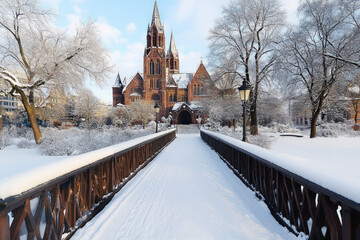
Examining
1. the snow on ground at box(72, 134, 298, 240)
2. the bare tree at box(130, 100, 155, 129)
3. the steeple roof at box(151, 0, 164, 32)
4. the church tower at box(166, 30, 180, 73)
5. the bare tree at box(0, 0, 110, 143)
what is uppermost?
the steeple roof at box(151, 0, 164, 32)

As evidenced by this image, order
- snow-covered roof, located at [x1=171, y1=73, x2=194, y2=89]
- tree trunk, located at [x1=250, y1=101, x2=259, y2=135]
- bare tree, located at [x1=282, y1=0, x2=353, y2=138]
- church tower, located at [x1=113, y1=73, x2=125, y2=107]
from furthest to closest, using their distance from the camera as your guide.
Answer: church tower, located at [x1=113, y1=73, x2=125, y2=107], snow-covered roof, located at [x1=171, y1=73, x2=194, y2=89], tree trunk, located at [x1=250, y1=101, x2=259, y2=135], bare tree, located at [x1=282, y1=0, x2=353, y2=138]

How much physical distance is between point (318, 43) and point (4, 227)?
2235 cm

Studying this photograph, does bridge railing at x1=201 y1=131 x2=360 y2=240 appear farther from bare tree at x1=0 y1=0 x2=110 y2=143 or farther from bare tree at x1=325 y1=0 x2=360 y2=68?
bare tree at x1=0 y1=0 x2=110 y2=143

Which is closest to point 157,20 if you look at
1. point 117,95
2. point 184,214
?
point 117,95

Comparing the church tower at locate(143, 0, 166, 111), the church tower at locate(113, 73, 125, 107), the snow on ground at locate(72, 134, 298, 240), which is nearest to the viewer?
the snow on ground at locate(72, 134, 298, 240)

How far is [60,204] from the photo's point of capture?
2.64 metres

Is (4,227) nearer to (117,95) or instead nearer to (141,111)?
(141,111)

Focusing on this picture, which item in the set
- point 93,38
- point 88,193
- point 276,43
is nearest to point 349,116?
point 276,43

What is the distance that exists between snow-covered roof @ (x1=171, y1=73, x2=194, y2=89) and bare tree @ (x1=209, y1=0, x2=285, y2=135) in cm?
4010

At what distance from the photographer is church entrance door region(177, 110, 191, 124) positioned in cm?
5338

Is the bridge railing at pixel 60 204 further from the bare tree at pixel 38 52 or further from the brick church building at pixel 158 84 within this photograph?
the brick church building at pixel 158 84

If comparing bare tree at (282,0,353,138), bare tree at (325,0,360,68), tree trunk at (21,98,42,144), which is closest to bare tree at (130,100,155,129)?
tree trunk at (21,98,42,144)

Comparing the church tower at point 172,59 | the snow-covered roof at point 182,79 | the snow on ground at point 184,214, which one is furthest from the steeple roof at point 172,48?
the snow on ground at point 184,214

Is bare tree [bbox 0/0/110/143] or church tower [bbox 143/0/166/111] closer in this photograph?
bare tree [bbox 0/0/110/143]
